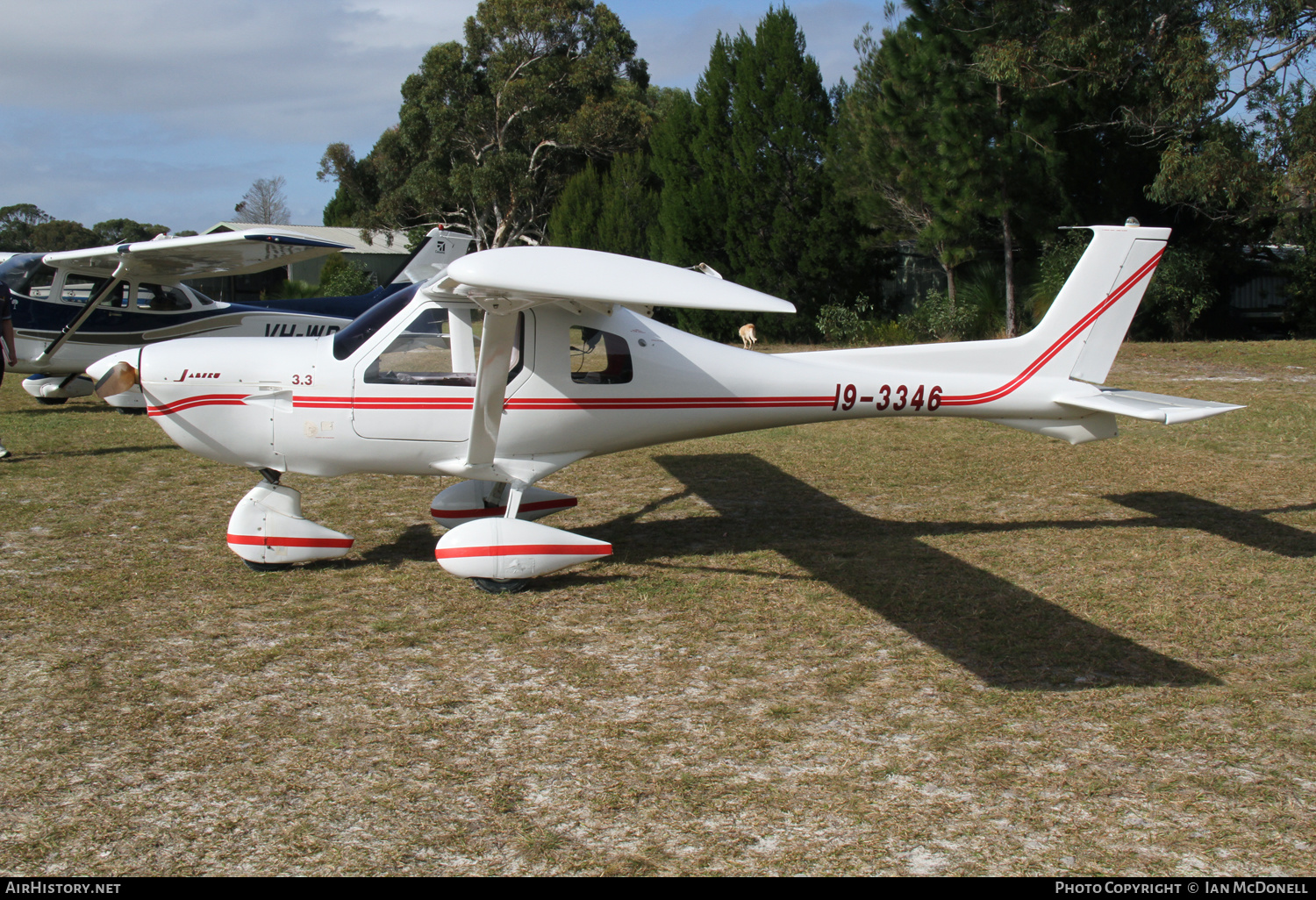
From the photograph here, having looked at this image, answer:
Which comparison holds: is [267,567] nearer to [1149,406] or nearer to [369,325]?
[369,325]

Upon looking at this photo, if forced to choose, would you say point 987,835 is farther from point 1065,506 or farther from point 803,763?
point 1065,506

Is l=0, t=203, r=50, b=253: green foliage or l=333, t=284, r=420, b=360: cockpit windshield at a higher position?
l=0, t=203, r=50, b=253: green foliage

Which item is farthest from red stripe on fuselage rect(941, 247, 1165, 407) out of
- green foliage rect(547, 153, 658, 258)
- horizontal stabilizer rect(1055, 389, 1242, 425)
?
green foliage rect(547, 153, 658, 258)

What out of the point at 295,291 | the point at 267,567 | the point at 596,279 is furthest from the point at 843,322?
the point at 295,291

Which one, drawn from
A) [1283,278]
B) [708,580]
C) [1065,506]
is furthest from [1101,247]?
[1283,278]

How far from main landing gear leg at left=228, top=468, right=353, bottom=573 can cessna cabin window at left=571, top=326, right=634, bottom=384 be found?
1975 mm

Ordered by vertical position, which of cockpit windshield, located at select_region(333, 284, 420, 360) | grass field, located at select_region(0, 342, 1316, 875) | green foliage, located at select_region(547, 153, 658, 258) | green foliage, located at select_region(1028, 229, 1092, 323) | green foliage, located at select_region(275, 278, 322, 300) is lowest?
grass field, located at select_region(0, 342, 1316, 875)

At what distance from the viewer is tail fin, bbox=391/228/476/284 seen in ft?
45.8

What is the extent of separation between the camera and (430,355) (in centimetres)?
634

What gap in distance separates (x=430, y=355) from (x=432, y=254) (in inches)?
328

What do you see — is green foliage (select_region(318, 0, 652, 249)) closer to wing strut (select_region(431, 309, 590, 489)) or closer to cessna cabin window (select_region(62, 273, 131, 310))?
cessna cabin window (select_region(62, 273, 131, 310))

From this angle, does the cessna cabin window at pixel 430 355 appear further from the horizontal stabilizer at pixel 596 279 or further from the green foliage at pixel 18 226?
the green foliage at pixel 18 226

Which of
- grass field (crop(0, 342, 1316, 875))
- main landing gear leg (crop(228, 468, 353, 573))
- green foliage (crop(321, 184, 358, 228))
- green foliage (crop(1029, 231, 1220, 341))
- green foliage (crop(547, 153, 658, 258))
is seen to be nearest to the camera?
grass field (crop(0, 342, 1316, 875))
